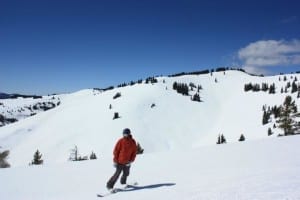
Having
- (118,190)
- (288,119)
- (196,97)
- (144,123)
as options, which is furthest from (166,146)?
(118,190)

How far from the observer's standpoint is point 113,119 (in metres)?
142

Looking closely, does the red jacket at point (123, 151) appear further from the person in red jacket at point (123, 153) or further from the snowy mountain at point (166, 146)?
the snowy mountain at point (166, 146)

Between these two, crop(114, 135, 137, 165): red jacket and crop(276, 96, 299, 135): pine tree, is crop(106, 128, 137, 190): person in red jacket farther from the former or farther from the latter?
crop(276, 96, 299, 135): pine tree

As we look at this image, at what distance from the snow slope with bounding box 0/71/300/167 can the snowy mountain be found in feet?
1.40

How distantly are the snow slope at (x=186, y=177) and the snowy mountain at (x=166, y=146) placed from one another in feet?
0.11

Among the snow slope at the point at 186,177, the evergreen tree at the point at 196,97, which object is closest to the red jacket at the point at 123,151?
the snow slope at the point at 186,177

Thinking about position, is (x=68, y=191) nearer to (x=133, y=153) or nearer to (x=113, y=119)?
(x=133, y=153)

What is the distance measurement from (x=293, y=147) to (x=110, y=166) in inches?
451

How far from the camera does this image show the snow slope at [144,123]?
119775 millimetres

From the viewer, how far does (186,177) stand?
1502cm

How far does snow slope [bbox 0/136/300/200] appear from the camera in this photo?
10820mm

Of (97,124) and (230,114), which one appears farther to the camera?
(230,114)

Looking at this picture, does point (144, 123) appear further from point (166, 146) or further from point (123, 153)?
point (123, 153)

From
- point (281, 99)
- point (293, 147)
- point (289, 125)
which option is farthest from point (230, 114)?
point (293, 147)
